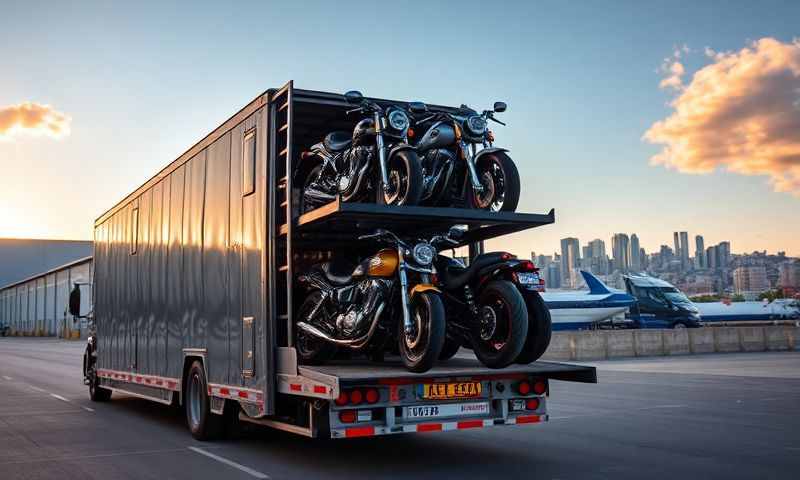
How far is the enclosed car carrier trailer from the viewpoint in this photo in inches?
297

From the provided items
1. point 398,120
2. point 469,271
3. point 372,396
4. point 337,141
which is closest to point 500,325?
point 469,271

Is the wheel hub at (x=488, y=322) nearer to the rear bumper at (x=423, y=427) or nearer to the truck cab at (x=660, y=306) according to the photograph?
the rear bumper at (x=423, y=427)

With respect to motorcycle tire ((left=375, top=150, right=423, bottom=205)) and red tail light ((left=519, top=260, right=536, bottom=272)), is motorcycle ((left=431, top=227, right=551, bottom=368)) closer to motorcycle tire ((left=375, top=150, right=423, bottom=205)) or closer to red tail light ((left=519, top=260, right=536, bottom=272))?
red tail light ((left=519, top=260, right=536, bottom=272))

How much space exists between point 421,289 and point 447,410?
1.17m

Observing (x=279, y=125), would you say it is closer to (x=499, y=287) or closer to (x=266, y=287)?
(x=266, y=287)

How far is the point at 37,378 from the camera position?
913 inches

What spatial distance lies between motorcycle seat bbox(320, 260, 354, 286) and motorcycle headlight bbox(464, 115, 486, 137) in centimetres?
203

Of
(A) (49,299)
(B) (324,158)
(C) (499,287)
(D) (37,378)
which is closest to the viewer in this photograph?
(C) (499,287)

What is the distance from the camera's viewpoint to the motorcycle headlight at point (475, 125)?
905cm

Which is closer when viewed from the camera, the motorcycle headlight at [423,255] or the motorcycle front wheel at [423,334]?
the motorcycle front wheel at [423,334]

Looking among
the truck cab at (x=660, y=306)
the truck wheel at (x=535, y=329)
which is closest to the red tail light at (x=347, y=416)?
the truck wheel at (x=535, y=329)

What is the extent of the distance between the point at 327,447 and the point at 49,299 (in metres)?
94.5

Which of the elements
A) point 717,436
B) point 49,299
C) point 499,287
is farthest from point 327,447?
point 49,299

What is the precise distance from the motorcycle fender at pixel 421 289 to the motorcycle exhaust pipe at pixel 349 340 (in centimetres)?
37
